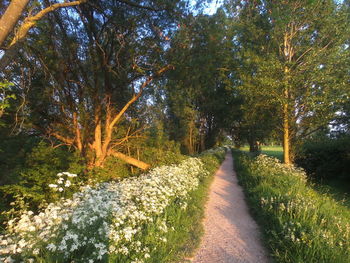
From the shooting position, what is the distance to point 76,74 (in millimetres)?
8008

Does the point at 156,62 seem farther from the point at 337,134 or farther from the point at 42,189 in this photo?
the point at 337,134

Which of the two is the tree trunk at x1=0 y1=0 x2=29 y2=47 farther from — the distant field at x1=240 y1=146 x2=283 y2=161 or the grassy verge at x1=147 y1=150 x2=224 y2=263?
the distant field at x1=240 y1=146 x2=283 y2=161

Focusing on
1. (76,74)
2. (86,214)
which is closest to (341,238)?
(86,214)

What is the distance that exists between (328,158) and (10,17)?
1673 centimetres

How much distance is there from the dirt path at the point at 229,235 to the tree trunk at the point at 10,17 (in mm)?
4661

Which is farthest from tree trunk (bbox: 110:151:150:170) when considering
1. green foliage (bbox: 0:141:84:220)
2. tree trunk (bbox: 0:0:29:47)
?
tree trunk (bbox: 0:0:29:47)

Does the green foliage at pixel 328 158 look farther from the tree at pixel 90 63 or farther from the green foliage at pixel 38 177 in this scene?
the green foliage at pixel 38 177

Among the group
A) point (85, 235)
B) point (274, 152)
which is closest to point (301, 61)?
point (85, 235)

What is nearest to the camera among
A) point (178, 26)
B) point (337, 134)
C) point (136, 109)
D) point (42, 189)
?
point (42, 189)

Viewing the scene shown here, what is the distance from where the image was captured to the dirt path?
3.39 meters

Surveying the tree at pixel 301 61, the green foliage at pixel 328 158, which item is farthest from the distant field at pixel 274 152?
the tree at pixel 301 61

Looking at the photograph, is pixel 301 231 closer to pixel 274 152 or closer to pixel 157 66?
pixel 157 66

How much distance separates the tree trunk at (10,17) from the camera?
2.44 meters

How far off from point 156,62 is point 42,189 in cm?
583
